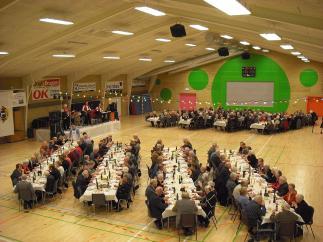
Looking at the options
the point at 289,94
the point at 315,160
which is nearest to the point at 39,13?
the point at 315,160

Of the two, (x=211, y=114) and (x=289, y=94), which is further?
(x=289, y=94)

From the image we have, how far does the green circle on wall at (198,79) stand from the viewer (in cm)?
3327

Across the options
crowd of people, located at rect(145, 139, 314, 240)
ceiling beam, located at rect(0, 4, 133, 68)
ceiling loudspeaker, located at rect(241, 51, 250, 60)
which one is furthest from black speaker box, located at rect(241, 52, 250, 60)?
ceiling beam, located at rect(0, 4, 133, 68)

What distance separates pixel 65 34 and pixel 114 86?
16.2 metres

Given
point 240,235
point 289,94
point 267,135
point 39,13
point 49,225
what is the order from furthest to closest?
point 289,94
point 267,135
point 39,13
point 49,225
point 240,235

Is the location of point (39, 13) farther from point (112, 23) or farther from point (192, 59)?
point (192, 59)

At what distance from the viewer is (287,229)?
8219mm

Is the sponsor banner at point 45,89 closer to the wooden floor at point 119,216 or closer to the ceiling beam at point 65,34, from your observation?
the wooden floor at point 119,216

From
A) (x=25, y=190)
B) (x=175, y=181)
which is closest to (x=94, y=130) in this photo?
(x=25, y=190)

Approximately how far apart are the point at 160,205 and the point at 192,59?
78.1 ft

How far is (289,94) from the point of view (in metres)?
30.5

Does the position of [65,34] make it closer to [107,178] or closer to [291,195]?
[107,178]

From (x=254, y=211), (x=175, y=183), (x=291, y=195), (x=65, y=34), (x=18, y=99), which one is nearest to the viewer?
(x=254, y=211)

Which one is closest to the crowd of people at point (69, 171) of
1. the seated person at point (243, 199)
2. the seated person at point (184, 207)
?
the seated person at point (184, 207)
